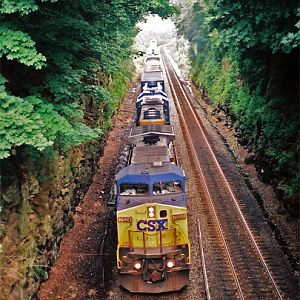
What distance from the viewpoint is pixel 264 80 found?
875 inches

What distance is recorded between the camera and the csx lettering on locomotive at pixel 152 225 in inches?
495

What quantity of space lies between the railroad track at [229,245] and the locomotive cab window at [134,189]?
12.2 feet

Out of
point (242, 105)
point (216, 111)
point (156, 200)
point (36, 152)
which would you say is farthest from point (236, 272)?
point (216, 111)

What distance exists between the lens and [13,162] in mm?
10734

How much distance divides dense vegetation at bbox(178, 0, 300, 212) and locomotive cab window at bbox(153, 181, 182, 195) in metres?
4.93

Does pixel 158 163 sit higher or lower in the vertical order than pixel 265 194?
higher

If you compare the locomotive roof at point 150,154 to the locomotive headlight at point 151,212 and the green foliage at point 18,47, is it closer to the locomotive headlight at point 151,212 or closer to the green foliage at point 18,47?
the locomotive headlight at point 151,212

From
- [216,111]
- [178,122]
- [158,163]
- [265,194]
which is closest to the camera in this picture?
[158,163]

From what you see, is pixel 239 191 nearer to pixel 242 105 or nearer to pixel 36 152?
pixel 242 105

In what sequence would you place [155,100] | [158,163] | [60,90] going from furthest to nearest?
[155,100] < [158,163] < [60,90]

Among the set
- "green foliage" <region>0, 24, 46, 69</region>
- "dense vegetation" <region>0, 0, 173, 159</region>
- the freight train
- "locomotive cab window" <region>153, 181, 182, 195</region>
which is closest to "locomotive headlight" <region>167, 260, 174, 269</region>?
the freight train

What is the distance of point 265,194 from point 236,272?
6354 millimetres

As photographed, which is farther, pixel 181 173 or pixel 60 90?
pixel 181 173

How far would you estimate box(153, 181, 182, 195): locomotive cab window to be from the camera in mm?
12914
